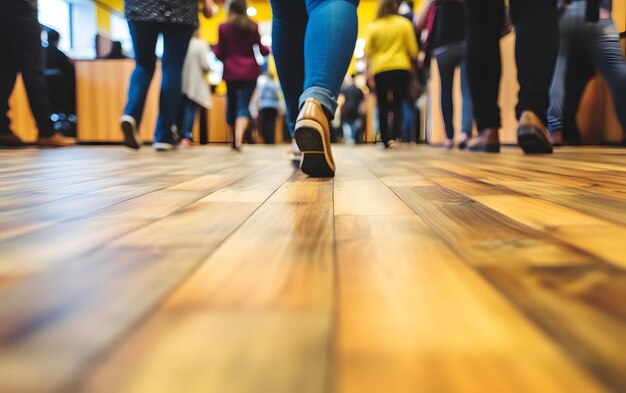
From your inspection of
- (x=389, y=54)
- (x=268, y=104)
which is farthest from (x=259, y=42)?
(x=268, y=104)

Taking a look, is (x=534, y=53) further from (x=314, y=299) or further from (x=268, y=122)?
(x=268, y=122)

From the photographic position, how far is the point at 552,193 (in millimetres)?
754

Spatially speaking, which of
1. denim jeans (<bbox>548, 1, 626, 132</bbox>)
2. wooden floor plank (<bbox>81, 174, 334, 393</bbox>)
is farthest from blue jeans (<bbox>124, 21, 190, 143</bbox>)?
wooden floor plank (<bbox>81, 174, 334, 393</bbox>)

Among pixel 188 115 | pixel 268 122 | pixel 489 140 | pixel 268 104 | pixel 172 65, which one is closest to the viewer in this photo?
pixel 489 140

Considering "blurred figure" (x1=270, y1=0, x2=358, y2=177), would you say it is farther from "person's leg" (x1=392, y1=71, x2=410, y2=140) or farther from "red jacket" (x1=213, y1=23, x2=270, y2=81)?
"person's leg" (x1=392, y1=71, x2=410, y2=140)

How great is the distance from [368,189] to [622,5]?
100 inches

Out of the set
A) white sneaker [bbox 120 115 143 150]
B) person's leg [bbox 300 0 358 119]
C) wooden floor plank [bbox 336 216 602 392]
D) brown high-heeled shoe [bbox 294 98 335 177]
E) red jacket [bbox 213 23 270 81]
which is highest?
red jacket [bbox 213 23 270 81]

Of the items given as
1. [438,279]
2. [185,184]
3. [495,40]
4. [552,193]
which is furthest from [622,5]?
[438,279]

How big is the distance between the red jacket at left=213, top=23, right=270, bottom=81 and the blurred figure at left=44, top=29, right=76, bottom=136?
274cm

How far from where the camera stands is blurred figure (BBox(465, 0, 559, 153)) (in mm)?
1688

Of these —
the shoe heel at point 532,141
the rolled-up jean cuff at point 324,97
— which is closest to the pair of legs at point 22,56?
the rolled-up jean cuff at point 324,97

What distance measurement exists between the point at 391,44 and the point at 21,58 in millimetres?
2037

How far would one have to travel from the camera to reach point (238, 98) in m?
3.45

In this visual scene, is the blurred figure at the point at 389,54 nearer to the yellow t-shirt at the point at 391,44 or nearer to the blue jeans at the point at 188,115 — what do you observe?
the yellow t-shirt at the point at 391,44
